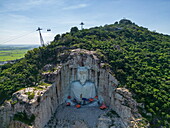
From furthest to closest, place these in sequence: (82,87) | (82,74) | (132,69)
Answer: (82,74)
(82,87)
(132,69)

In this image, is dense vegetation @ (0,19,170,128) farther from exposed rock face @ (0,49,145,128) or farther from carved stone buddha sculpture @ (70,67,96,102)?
carved stone buddha sculpture @ (70,67,96,102)

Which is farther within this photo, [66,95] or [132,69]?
[66,95]

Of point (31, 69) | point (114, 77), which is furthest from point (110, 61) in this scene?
Result: point (31, 69)

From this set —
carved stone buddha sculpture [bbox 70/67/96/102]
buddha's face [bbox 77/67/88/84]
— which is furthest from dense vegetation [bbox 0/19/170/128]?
carved stone buddha sculpture [bbox 70/67/96/102]

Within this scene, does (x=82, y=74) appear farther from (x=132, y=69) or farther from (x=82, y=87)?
(x=132, y=69)

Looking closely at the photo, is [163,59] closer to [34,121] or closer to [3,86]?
[34,121]

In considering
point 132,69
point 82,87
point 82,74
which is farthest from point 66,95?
point 132,69
